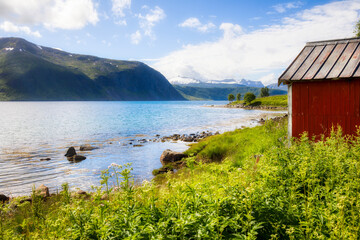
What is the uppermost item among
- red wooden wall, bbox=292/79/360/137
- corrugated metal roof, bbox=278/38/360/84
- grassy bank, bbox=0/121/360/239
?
corrugated metal roof, bbox=278/38/360/84

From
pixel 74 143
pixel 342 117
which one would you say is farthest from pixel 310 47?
pixel 74 143

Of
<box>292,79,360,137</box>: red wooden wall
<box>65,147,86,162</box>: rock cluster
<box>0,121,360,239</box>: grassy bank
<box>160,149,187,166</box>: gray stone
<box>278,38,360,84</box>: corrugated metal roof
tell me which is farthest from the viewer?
<box>65,147,86,162</box>: rock cluster

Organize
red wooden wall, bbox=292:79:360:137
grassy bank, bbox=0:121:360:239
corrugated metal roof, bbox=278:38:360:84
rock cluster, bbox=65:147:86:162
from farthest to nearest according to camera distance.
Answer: rock cluster, bbox=65:147:86:162
corrugated metal roof, bbox=278:38:360:84
red wooden wall, bbox=292:79:360:137
grassy bank, bbox=0:121:360:239

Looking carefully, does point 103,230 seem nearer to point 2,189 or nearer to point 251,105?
point 2,189

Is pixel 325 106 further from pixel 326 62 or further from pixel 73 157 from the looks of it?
pixel 73 157

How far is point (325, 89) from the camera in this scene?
12586 mm

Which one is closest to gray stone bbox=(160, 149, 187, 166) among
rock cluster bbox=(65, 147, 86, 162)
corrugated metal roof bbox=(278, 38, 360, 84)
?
rock cluster bbox=(65, 147, 86, 162)

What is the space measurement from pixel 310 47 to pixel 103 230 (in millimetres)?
15610

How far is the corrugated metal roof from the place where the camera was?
40.3ft

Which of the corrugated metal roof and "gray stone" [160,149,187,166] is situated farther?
"gray stone" [160,149,187,166]

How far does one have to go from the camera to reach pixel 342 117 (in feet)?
40.4

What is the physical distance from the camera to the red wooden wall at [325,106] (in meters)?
12.1

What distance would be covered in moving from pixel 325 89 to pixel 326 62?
5.61 feet

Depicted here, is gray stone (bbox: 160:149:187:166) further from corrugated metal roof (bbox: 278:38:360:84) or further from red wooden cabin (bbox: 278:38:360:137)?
corrugated metal roof (bbox: 278:38:360:84)
